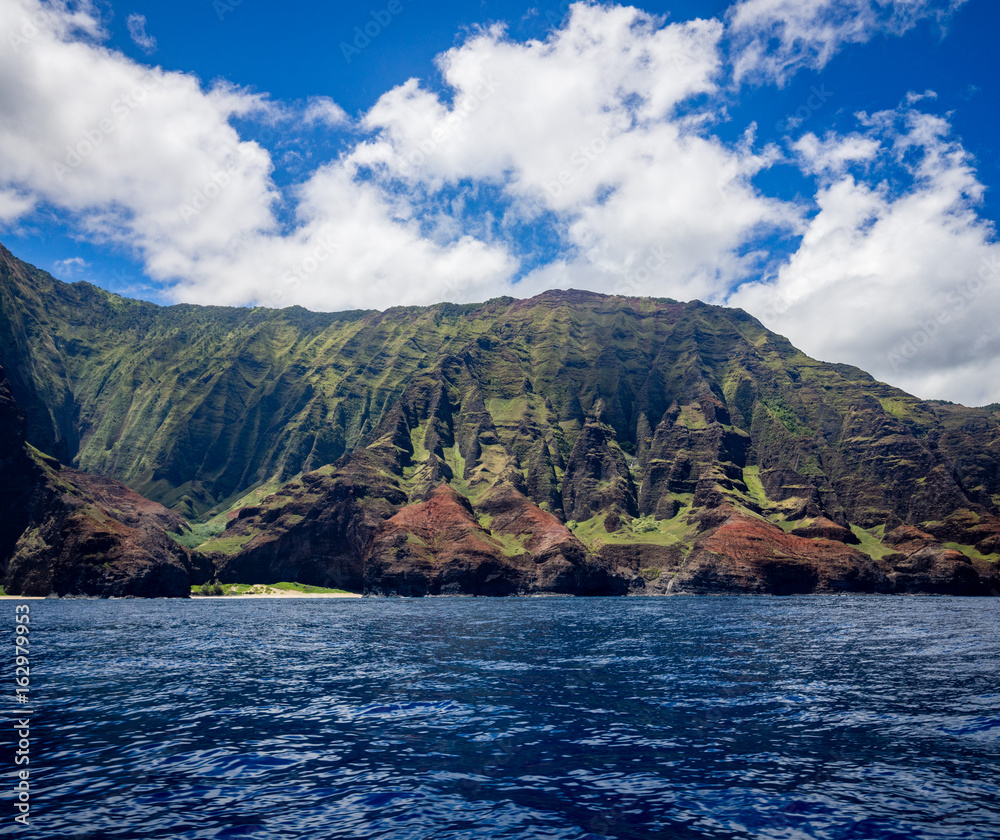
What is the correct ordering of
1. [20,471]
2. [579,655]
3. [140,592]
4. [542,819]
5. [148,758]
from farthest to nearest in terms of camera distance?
1. [20,471]
2. [140,592]
3. [579,655]
4. [148,758]
5. [542,819]

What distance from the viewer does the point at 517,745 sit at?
22.4 m

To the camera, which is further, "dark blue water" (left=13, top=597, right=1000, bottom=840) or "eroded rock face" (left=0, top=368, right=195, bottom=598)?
"eroded rock face" (left=0, top=368, right=195, bottom=598)

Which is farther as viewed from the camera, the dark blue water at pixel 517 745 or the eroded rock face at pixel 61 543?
the eroded rock face at pixel 61 543

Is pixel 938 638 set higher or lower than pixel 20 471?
lower

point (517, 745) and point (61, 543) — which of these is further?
point (61, 543)

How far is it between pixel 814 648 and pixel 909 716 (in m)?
25.2

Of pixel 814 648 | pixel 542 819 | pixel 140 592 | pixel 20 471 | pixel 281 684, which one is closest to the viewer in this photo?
pixel 542 819

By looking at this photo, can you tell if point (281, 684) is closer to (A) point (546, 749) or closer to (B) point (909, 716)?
(A) point (546, 749)

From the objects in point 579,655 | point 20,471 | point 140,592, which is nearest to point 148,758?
point 579,655

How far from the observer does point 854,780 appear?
18.6 m

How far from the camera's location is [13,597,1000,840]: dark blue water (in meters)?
15.6

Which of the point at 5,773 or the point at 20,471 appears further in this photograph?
the point at 20,471

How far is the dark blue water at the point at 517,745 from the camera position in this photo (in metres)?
15.6

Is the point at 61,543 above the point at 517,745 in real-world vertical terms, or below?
above
